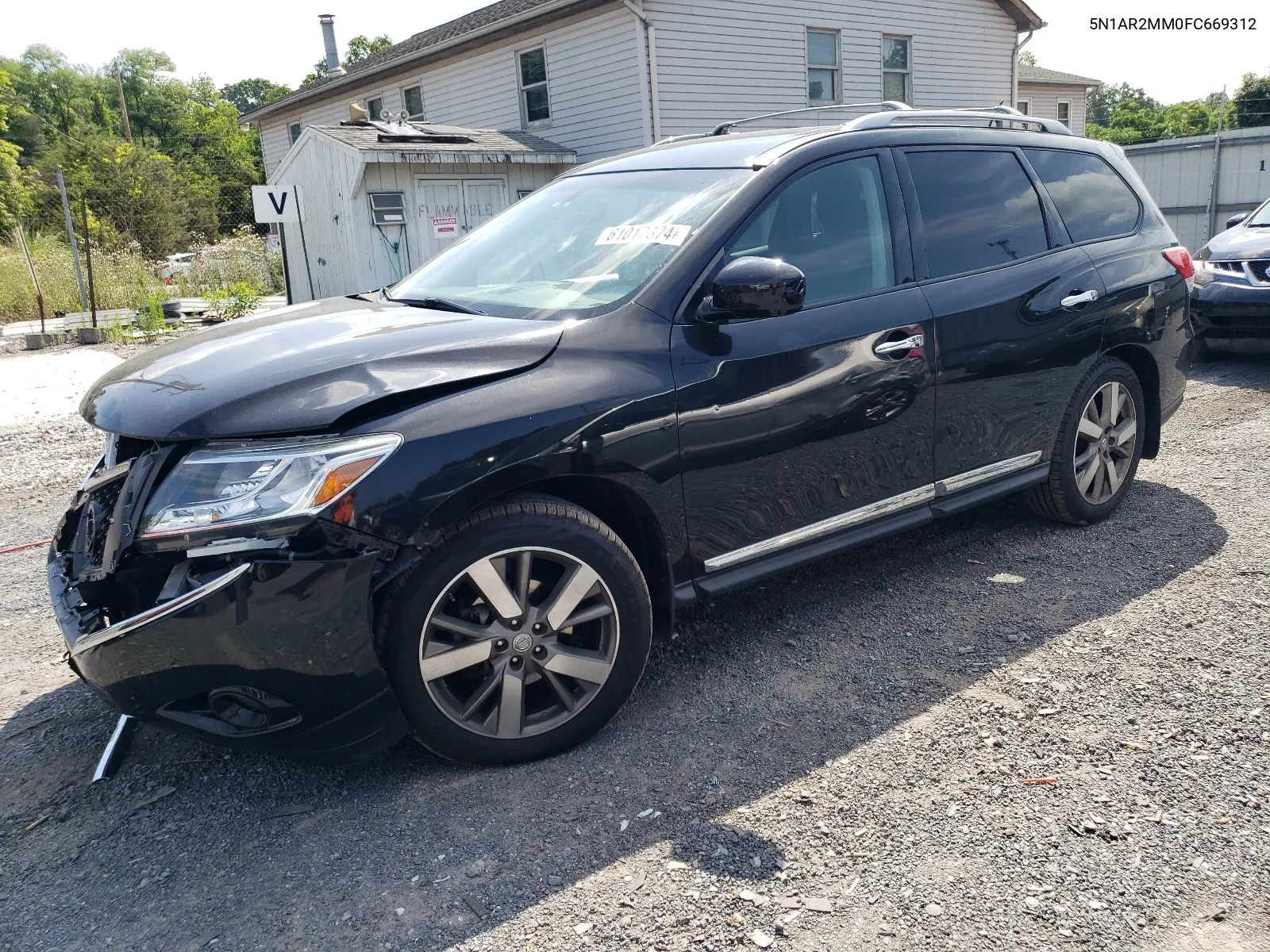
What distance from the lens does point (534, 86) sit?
19500mm

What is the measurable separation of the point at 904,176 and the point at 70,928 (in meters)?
3.71

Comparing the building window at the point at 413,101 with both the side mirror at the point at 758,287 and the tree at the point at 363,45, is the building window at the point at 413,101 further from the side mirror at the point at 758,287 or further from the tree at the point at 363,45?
the tree at the point at 363,45

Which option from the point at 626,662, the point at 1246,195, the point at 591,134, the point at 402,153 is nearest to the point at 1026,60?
the point at 1246,195

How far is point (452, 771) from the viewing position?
3.07 m

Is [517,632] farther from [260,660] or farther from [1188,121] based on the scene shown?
[1188,121]

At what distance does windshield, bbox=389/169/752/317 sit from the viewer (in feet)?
11.3

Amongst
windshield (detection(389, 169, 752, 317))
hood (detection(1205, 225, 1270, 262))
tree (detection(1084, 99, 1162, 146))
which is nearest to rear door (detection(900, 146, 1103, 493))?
windshield (detection(389, 169, 752, 317))

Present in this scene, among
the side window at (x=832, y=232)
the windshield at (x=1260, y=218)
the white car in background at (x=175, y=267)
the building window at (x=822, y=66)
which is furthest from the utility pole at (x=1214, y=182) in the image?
the white car in background at (x=175, y=267)

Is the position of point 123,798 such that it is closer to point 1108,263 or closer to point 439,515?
point 439,515

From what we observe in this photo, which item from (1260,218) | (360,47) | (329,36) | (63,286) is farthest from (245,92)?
(1260,218)

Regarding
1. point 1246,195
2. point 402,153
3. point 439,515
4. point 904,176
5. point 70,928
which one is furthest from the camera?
point 1246,195

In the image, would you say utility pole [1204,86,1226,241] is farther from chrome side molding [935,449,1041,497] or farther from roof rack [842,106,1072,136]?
chrome side molding [935,449,1041,497]

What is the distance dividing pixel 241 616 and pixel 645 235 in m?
1.88

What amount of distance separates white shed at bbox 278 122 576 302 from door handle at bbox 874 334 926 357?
528 inches
